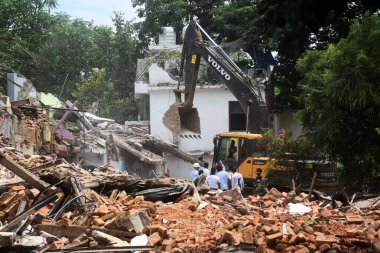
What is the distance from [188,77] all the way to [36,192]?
10190 mm

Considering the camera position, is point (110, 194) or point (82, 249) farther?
point (110, 194)

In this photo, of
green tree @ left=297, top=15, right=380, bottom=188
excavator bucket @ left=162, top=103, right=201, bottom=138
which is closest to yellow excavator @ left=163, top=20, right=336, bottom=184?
excavator bucket @ left=162, top=103, right=201, bottom=138

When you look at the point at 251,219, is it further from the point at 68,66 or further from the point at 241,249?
the point at 68,66

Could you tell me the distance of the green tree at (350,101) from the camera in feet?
45.2

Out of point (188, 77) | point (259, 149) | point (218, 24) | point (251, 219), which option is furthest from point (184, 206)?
point (218, 24)

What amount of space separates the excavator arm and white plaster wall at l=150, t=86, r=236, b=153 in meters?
7.41

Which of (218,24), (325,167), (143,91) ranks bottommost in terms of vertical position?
(325,167)

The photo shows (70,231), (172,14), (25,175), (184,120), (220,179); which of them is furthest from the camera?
(172,14)

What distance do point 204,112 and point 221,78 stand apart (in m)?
8.66

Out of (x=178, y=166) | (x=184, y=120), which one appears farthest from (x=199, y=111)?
(x=184, y=120)

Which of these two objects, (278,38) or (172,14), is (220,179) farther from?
(172,14)

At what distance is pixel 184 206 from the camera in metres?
9.12

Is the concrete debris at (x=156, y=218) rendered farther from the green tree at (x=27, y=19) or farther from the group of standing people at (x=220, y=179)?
the green tree at (x=27, y=19)

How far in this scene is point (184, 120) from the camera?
17.3 meters
